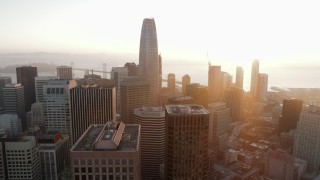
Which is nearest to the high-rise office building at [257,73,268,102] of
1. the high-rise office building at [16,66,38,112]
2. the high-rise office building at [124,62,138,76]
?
the high-rise office building at [124,62,138,76]

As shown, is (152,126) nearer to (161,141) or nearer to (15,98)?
(161,141)

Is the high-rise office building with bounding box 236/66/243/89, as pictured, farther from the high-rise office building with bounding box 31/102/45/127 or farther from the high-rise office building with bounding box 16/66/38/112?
the high-rise office building with bounding box 16/66/38/112

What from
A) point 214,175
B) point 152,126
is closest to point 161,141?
point 152,126

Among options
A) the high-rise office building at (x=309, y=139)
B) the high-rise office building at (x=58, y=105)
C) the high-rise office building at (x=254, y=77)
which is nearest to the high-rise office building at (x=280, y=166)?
the high-rise office building at (x=309, y=139)

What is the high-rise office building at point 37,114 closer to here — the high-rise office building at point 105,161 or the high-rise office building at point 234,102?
the high-rise office building at point 234,102

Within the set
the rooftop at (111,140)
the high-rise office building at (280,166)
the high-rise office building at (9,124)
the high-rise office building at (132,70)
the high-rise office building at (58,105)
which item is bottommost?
the high-rise office building at (280,166)

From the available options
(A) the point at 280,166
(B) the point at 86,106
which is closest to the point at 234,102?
(A) the point at 280,166
